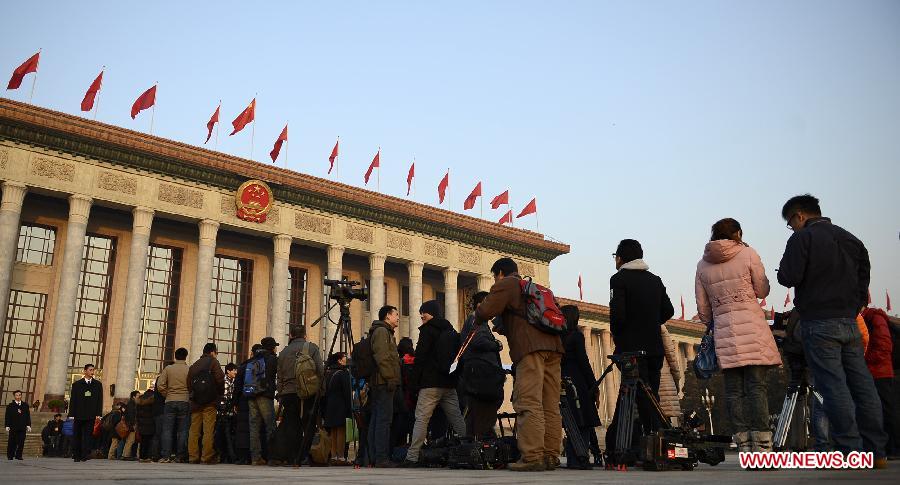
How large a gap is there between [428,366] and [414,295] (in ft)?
75.7

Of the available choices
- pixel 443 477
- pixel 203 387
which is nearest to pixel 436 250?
pixel 203 387

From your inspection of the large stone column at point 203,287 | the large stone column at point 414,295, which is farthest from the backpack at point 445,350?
the large stone column at point 414,295

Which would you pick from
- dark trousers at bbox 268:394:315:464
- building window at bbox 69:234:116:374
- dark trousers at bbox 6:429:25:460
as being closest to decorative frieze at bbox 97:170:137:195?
building window at bbox 69:234:116:374

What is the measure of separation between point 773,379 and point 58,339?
31367 mm

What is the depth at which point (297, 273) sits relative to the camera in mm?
30031

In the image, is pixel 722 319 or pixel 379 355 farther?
pixel 379 355

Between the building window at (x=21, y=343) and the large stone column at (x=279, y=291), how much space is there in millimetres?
7961

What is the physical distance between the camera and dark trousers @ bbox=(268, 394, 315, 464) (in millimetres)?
7918

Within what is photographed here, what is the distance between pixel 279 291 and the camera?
2655 cm

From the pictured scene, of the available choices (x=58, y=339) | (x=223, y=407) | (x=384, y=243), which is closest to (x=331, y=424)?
(x=223, y=407)

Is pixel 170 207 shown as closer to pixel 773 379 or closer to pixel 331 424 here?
pixel 331 424

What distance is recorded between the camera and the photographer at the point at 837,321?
14.6 feet

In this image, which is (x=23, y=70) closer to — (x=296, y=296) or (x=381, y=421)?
(x=296, y=296)

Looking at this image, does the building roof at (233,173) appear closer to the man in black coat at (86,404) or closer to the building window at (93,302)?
the building window at (93,302)
